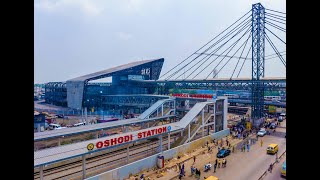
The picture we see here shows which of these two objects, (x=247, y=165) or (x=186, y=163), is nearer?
(x=247, y=165)

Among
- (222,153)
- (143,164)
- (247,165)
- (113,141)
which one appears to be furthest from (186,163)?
(113,141)

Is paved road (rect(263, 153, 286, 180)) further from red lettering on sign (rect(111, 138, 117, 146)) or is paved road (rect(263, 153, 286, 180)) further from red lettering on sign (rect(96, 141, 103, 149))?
red lettering on sign (rect(96, 141, 103, 149))

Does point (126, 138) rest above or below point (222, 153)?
above

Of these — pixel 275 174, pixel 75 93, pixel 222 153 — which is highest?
pixel 75 93

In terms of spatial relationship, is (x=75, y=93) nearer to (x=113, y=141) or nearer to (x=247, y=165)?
(x=113, y=141)

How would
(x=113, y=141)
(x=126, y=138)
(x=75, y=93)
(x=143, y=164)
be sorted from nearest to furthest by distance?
(x=113, y=141) → (x=126, y=138) → (x=143, y=164) → (x=75, y=93)

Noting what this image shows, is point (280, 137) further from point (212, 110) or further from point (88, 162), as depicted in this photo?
point (88, 162)

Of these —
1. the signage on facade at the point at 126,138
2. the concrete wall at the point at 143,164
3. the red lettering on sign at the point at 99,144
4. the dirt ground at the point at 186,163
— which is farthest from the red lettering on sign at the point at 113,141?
the dirt ground at the point at 186,163

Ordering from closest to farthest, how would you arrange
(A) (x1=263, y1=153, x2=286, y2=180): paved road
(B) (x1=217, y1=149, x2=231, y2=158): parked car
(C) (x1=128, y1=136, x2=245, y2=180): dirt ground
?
(A) (x1=263, y1=153, x2=286, y2=180): paved road
(C) (x1=128, y1=136, x2=245, y2=180): dirt ground
(B) (x1=217, y1=149, x2=231, y2=158): parked car

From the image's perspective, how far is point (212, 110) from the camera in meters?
34.9

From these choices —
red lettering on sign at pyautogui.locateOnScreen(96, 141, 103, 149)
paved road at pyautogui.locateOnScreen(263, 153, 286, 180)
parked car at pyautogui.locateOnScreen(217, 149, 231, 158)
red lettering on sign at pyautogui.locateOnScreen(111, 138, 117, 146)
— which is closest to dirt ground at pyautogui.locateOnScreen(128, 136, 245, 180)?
parked car at pyautogui.locateOnScreen(217, 149, 231, 158)

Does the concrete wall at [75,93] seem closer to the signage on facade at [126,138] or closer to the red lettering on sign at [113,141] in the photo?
the signage on facade at [126,138]
